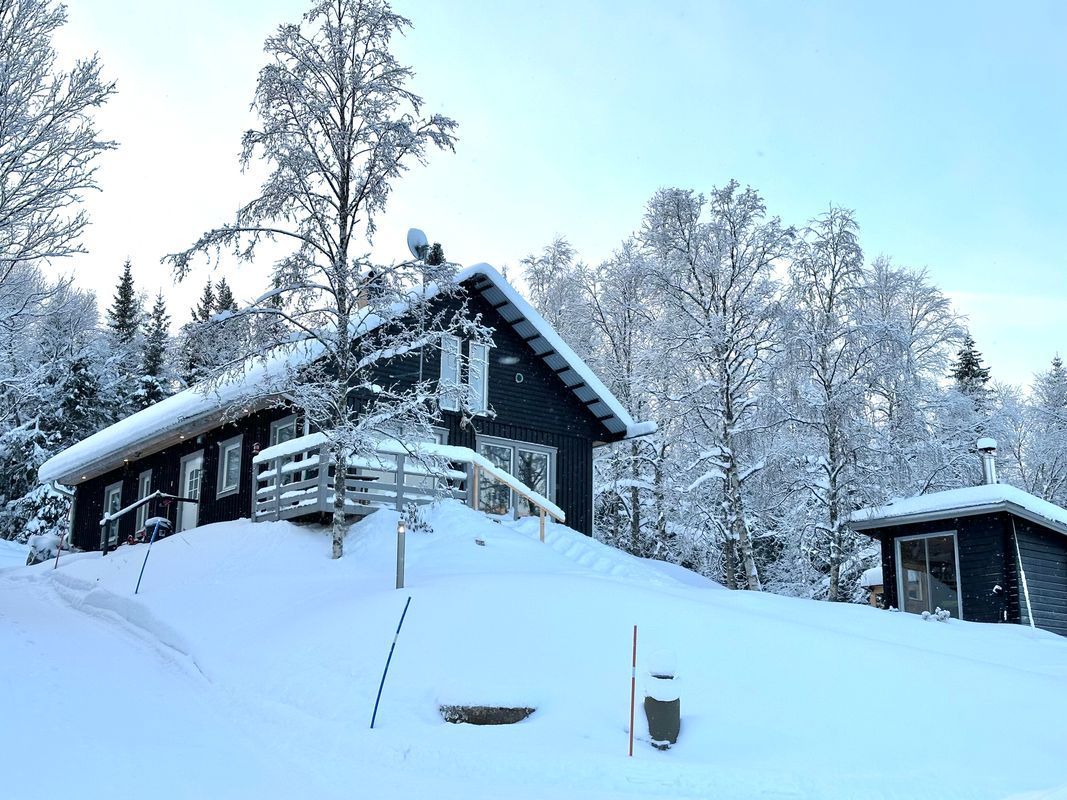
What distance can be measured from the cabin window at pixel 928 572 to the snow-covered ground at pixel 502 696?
15.5ft

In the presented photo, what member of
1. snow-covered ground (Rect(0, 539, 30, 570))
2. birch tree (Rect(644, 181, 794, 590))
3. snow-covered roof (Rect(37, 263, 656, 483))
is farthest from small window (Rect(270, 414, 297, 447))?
snow-covered ground (Rect(0, 539, 30, 570))

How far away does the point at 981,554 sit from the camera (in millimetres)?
17703

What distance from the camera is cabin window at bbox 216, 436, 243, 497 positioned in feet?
67.9

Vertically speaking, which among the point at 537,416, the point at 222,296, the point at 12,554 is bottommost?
the point at 12,554

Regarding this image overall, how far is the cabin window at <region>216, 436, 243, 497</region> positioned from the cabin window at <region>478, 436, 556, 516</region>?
5356 millimetres

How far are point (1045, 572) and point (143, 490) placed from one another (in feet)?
72.5

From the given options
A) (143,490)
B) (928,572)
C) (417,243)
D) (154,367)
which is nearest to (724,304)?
(417,243)

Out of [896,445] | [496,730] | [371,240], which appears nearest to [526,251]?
[896,445]

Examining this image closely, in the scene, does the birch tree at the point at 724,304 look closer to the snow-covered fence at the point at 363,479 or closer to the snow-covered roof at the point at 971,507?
the snow-covered roof at the point at 971,507

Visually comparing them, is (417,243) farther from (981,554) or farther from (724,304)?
(981,554)

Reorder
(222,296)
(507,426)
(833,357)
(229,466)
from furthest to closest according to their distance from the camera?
(222,296), (833,357), (507,426), (229,466)

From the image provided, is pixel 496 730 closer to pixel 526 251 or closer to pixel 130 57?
pixel 130 57

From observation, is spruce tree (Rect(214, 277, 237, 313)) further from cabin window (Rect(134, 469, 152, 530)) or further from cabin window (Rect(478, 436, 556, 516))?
cabin window (Rect(478, 436, 556, 516))

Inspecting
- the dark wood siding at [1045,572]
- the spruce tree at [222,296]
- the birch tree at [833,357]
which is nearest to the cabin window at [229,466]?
the birch tree at [833,357]
